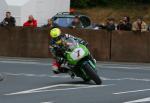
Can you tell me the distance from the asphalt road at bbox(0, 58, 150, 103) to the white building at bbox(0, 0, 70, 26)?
1717 centimetres

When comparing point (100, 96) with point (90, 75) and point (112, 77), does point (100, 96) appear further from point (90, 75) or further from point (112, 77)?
point (112, 77)

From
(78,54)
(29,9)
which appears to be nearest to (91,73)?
(78,54)

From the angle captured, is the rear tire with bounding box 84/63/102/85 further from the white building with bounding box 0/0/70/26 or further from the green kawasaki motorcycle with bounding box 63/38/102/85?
the white building with bounding box 0/0/70/26

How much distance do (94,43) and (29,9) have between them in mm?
13571

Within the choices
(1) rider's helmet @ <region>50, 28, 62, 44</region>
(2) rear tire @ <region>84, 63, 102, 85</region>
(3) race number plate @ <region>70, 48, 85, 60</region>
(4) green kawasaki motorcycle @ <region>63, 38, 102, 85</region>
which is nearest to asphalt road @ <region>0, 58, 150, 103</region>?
(2) rear tire @ <region>84, 63, 102, 85</region>

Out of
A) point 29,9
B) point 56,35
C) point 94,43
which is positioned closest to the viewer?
point 56,35

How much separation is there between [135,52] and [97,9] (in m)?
37.7

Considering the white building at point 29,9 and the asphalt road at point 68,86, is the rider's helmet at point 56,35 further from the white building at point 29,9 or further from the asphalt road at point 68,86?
the white building at point 29,9

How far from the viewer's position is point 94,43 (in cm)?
3131

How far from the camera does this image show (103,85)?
Result: 1934 centimetres

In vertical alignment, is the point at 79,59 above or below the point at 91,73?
above

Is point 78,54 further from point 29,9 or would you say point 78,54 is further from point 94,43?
point 29,9

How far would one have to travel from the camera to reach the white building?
43.6 metres

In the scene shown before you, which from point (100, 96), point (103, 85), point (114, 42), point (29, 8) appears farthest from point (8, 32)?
point (100, 96)
